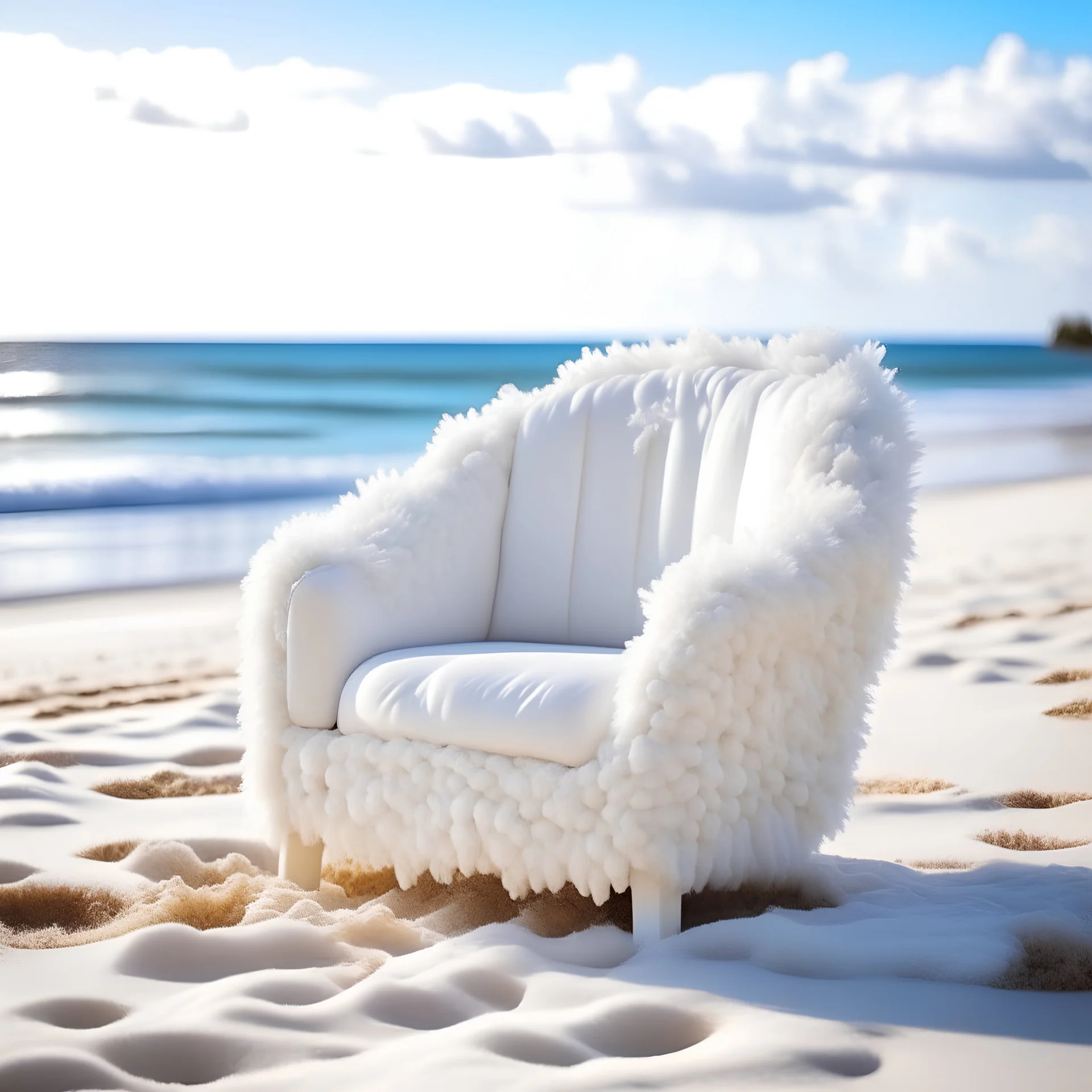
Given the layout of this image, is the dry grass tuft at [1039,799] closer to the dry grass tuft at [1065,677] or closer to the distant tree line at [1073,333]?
the dry grass tuft at [1065,677]

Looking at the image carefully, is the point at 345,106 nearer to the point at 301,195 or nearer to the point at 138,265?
the point at 301,195

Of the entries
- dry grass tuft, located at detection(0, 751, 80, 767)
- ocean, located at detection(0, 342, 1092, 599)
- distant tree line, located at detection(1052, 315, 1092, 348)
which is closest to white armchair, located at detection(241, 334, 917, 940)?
dry grass tuft, located at detection(0, 751, 80, 767)

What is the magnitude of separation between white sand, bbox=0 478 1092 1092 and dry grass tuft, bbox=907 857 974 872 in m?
0.01

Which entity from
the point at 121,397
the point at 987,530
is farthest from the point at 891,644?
the point at 121,397

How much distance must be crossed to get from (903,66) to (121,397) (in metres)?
7.52

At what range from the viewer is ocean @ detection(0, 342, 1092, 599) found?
249 inches

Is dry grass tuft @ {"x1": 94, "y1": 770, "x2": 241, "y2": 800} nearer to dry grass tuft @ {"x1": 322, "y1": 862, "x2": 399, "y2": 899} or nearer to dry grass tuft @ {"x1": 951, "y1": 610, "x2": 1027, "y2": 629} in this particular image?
dry grass tuft @ {"x1": 322, "y1": 862, "x2": 399, "y2": 899}

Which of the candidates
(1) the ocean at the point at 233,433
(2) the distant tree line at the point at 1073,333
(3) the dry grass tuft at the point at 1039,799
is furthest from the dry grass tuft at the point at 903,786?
(2) the distant tree line at the point at 1073,333

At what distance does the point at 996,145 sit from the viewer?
9.89 meters

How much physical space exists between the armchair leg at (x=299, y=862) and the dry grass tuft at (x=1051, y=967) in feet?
3.59

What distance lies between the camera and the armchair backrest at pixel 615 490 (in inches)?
88.7

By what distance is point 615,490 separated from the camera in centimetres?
237

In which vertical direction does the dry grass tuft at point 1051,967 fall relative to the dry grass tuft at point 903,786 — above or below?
above

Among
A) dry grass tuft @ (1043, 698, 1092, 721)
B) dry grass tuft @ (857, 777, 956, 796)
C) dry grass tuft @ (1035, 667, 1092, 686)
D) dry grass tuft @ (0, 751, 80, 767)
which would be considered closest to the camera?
dry grass tuft @ (857, 777, 956, 796)
